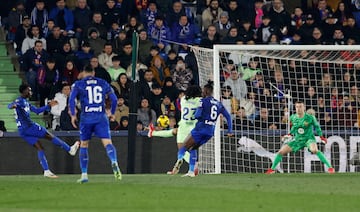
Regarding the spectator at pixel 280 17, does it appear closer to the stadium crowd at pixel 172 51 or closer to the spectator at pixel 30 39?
the stadium crowd at pixel 172 51

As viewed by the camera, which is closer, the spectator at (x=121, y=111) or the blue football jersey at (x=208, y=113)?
the blue football jersey at (x=208, y=113)

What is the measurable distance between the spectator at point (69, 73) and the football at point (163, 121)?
2.34 m

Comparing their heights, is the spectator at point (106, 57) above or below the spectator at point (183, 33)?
below

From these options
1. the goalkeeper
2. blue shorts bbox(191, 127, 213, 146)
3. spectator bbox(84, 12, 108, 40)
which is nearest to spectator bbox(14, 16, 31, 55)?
spectator bbox(84, 12, 108, 40)

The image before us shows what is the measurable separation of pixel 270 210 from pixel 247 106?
12.9 m

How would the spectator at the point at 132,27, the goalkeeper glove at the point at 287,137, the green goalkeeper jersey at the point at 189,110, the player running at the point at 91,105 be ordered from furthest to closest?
the spectator at the point at 132,27 < the goalkeeper glove at the point at 287,137 < the green goalkeeper jersey at the point at 189,110 < the player running at the point at 91,105

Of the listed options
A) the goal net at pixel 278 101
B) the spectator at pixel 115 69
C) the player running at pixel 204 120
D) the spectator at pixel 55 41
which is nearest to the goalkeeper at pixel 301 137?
the goal net at pixel 278 101

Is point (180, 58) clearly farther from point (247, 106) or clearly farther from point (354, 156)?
point (354, 156)

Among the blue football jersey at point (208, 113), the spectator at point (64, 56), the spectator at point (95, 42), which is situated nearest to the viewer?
the blue football jersey at point (208, 113)

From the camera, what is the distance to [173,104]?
27500mm

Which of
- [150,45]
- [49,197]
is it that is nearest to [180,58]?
[150,45]

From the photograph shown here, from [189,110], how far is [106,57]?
5.04 meters

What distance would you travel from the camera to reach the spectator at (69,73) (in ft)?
90.0

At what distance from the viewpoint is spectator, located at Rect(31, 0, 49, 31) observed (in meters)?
28.7
